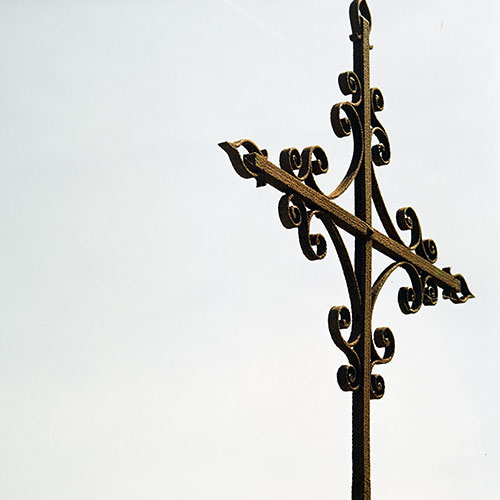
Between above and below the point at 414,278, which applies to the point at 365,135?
above

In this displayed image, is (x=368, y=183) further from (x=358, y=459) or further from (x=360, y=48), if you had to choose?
(x=358, y=459)

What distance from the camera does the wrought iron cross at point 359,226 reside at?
2568mm

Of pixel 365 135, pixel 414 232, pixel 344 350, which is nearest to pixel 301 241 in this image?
pixel 344 350

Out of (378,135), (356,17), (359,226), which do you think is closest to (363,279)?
(359,226)

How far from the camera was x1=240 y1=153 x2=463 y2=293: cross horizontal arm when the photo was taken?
7.95ft

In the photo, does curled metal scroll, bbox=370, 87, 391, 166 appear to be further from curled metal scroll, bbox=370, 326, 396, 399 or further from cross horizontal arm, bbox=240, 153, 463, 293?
curled metal scroll, bbox=370, 326, 396, 399

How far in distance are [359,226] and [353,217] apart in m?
0.04

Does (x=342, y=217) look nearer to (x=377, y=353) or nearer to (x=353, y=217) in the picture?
(x=353, y=217)

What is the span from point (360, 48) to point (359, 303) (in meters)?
0.87

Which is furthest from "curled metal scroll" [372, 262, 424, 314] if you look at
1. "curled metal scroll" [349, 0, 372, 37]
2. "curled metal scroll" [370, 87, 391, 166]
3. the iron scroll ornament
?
"curled metal scroll" [349, 0, 372, 37]

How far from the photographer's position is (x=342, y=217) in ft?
9.13

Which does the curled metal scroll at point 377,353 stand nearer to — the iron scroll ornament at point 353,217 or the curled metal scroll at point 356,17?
the iron scroll ornament at point 353,217

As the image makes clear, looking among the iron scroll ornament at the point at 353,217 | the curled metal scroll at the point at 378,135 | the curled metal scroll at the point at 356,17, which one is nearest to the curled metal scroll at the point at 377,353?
the iron scroll ornament at the point at 353,217

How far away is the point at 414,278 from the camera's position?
320cm
